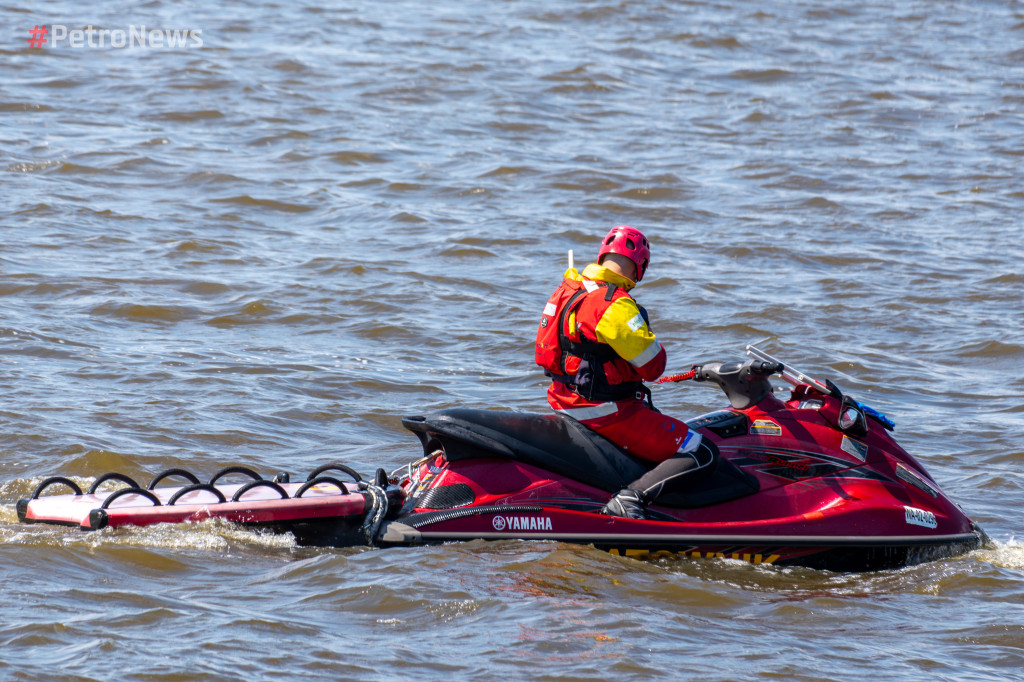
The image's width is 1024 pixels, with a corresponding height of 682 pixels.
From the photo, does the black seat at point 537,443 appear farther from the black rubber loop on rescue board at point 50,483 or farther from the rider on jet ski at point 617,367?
the black rubber loop on rescue board at point 50,483

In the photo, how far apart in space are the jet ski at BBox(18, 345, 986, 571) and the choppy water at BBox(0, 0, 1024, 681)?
4.9 inches

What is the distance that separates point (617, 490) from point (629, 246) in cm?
123

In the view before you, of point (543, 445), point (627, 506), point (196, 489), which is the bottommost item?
point (627, 506)

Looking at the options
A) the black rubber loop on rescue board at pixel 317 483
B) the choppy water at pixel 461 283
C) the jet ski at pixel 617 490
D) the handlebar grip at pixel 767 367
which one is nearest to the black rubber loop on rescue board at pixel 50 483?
the jet ski at pixel 617 490

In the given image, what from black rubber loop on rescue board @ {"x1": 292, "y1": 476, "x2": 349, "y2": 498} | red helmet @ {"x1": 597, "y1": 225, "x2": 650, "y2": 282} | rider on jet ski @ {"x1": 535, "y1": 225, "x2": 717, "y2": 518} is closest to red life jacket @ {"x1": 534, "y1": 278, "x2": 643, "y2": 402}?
rider on jet ski @ {"x1": 535, "y1": 225, "x2": 717, "y2": 518}

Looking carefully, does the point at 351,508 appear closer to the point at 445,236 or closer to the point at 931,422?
the point at 931,422

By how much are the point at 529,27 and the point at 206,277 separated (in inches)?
529

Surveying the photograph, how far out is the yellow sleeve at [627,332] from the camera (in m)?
5.85

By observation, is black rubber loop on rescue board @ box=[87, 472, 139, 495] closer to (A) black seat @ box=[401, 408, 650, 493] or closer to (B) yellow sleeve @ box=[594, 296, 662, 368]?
(A) black seat @ box=[401, 408, 650, 493]

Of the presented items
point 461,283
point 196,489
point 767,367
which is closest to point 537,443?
point 767,367

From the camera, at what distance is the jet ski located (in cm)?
604

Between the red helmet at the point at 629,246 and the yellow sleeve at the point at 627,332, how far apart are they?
0.71 feet

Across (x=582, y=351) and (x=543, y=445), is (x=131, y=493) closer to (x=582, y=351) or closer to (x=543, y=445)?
(x=543, y=445)

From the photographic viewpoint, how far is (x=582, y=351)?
602 centimetres
